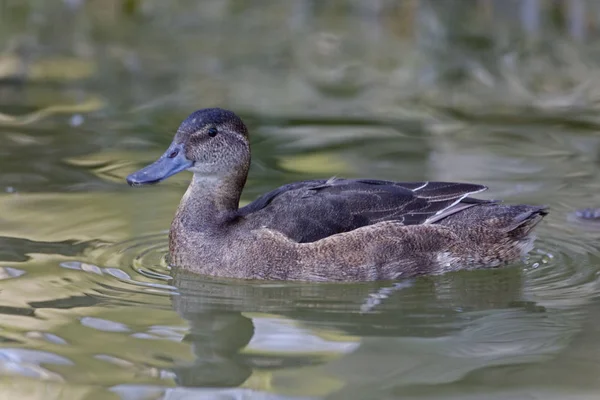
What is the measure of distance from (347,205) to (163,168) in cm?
125

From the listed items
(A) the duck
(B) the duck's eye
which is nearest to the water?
(A) the duck

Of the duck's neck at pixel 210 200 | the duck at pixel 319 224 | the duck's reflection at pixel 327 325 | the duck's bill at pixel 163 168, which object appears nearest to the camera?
the duck's reflection at pixel 327 325

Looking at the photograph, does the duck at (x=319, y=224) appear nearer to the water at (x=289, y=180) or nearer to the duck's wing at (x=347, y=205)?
the duck's wing at (x=347, y=205)

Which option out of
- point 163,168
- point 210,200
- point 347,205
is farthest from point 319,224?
point 163,168

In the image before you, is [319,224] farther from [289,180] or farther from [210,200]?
[289,180]

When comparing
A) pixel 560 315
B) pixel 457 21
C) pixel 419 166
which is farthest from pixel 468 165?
pixel 457 21

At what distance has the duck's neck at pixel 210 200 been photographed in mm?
7281

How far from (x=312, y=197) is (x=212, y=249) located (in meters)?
0.74

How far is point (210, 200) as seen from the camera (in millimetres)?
7348

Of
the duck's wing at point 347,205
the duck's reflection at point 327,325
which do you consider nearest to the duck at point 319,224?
the duck's wing at point 347,205

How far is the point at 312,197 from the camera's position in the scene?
712 centimetres

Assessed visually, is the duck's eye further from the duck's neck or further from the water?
the water

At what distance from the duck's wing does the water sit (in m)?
0.43

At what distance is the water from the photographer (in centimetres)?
562
